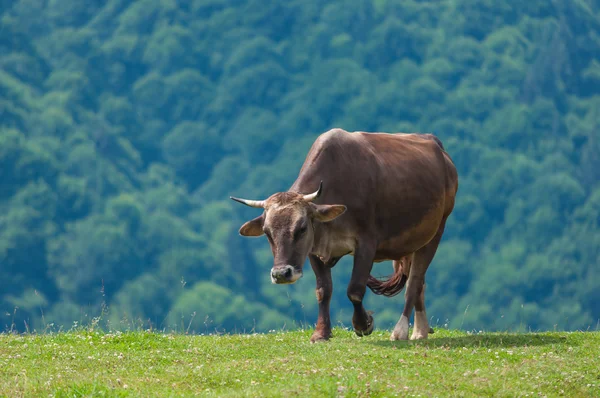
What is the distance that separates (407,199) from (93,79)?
85.9m

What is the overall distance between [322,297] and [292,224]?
60.7 inches

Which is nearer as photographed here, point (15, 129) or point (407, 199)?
point (407, 199)

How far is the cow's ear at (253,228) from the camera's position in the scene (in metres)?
13.6

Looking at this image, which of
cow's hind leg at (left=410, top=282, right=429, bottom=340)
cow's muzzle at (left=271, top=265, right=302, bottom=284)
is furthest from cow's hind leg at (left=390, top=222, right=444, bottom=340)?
cow's muzzle at (left=271, top=265, right=302, bottom=284)

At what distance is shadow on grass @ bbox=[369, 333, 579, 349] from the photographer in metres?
13.0

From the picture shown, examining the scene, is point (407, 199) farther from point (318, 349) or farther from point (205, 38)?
point (205, 38)

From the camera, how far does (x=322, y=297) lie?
1399 centimetres

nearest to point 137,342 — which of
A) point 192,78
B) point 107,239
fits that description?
point 107,239

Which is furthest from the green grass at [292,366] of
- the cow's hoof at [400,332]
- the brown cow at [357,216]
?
the brown cow at [357,216]

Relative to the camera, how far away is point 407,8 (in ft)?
336

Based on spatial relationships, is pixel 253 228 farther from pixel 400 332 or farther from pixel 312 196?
pixel 400 332

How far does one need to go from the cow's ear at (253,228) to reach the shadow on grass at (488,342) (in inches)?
84.4

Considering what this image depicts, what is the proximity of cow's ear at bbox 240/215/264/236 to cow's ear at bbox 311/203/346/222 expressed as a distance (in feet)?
2.61

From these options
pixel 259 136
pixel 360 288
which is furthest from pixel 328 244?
pixel 259 136
